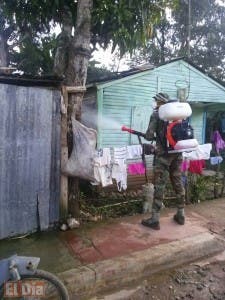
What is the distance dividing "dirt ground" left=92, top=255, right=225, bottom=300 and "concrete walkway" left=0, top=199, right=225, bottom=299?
155 millimetres

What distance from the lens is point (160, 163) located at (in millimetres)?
4859

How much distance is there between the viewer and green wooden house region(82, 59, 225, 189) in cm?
732

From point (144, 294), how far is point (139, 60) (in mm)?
20242

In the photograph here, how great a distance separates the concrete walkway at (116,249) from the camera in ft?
11.6

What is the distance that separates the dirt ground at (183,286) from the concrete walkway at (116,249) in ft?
0.51

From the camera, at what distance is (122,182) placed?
545 centimetres

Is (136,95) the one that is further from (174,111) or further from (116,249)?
(116,249)

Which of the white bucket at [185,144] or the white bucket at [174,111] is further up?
the white bucket at [174,111]

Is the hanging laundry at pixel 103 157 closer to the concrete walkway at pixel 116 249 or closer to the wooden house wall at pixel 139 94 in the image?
the concrete walkway at pixel 116 249

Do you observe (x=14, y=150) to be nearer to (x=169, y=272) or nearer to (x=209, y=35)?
(x=169, y=272)

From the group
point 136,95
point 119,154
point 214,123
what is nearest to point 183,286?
point 119,154

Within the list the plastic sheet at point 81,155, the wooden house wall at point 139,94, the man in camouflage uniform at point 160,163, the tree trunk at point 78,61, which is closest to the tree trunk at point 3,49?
the wooden house wall at point 139,94

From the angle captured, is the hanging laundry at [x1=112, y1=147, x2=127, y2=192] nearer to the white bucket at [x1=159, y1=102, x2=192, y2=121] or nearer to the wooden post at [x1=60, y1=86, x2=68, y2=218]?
the wooden post at [x1=60, y1=86, x2=68, y2=218]

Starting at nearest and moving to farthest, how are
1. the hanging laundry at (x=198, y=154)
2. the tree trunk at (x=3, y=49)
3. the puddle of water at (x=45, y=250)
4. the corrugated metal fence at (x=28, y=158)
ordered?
the puddle of water at (x=45, y=250), the corrugated metal fence at (x=28, y=158), the hanging laundry at (x=198, y=154), the tree trunk at (x=3, y=49)
